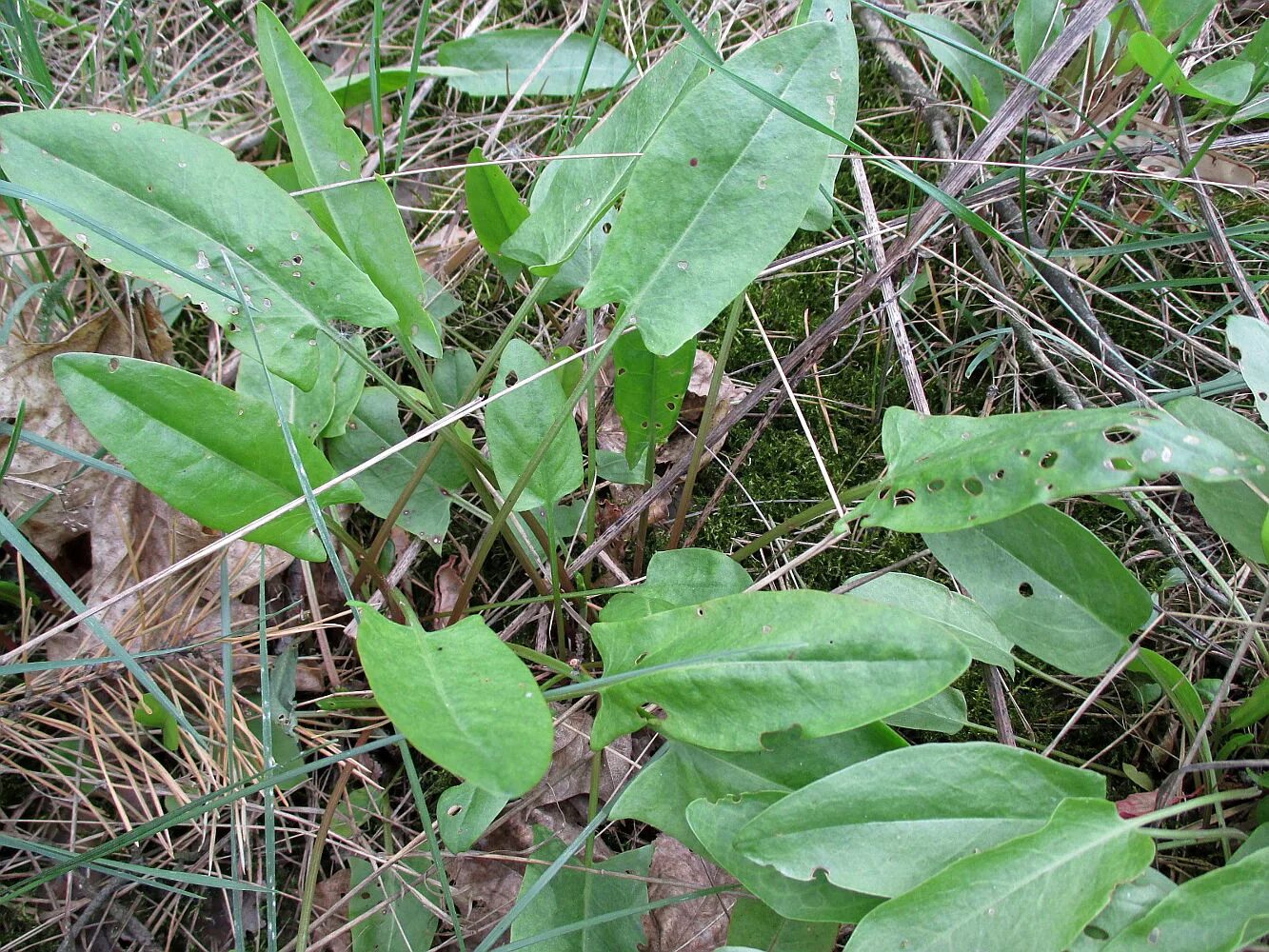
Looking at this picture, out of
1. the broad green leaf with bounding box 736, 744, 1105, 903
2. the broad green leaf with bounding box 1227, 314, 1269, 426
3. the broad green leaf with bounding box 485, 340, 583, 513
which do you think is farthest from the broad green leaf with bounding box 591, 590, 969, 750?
the broad green leaf with bounding box 1227, 314, 1269, 426

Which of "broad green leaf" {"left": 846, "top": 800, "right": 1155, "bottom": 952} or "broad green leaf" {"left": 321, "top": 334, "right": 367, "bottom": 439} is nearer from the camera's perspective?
"broad green leaf" {"left": 846, "top": 800, "right": 1155, "bottom": 952}

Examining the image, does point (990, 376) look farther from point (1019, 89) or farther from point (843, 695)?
point (843, 695)

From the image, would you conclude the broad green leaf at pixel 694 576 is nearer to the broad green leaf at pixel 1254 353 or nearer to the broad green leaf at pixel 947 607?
the broad green leaf at pixel 947 607

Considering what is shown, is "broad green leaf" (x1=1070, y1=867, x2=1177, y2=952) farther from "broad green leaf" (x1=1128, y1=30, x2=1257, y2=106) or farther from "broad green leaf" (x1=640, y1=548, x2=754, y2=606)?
"broad green leaf" (x1=1128, y1=30, x2=1257, y2=106)

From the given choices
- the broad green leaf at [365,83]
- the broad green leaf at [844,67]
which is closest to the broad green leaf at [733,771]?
the broad green leaf at [844,67]

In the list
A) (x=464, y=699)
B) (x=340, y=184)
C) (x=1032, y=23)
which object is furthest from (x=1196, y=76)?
(x=464, y=699)

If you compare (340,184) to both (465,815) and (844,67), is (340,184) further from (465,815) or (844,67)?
(465,815)

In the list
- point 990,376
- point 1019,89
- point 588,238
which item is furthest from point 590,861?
point 1019,89
